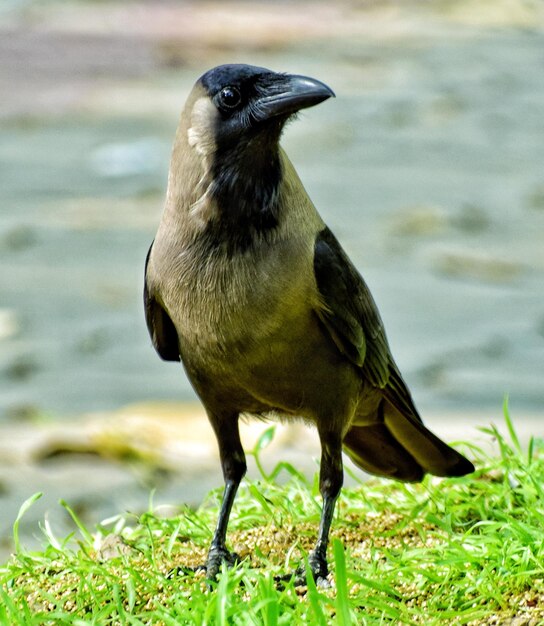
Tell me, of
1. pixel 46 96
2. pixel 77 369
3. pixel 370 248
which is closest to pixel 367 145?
pixel 370 248

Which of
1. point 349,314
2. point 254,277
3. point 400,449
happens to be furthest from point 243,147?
point 400,449

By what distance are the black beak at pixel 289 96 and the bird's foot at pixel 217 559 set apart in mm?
1353

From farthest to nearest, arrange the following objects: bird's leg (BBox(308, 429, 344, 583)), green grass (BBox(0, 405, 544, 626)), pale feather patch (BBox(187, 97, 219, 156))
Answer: bird's leg (BBox(308, 429, 344, 583)) → pale feather patch (BBox(187, 97, 219, 156)) → green grass (BBox(0, 405, 544, 626))

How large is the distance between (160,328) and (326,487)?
2.41ft

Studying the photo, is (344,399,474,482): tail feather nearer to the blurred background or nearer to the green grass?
the green grass

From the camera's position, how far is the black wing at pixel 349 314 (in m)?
4.18

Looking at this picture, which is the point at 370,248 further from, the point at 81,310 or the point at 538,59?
the point at 538,59

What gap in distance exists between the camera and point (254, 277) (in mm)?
4004

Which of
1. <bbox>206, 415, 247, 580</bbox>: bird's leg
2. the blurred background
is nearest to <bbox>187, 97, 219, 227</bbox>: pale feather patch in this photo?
<bbox>206, 415, 247, 580</bbox>: bird's leg

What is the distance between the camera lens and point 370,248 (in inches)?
415

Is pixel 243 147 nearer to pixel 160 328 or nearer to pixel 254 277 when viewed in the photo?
pixel 254 277

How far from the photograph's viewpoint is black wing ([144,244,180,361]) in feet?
14.3

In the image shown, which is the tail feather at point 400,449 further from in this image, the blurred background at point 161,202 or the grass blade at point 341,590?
the blurred background at point 161,202

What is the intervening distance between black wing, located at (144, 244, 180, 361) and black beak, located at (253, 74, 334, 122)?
0.62 meters
